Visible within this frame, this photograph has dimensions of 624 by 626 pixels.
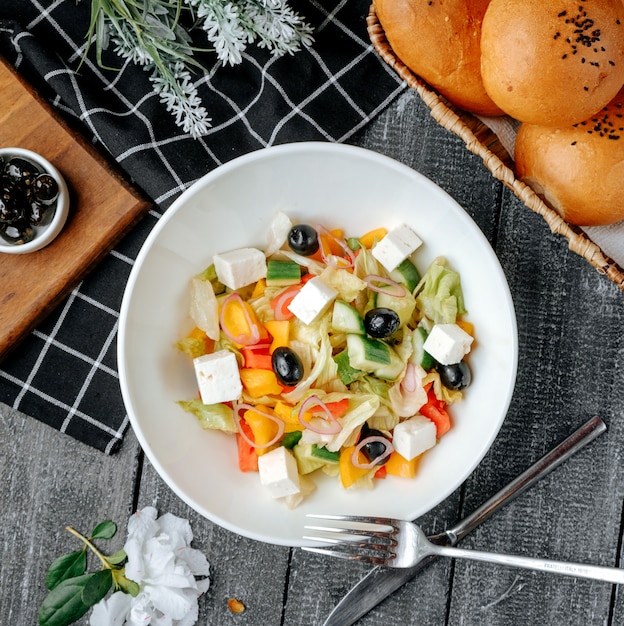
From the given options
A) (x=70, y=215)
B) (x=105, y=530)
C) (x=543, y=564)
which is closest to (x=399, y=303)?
(x=543, y=564)

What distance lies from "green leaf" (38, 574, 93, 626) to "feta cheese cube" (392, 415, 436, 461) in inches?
32.4

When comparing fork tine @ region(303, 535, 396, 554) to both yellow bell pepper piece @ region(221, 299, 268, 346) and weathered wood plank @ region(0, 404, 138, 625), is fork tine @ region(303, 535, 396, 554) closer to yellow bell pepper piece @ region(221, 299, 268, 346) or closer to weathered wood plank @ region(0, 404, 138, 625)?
yellow bell pepper piece @ region(221, 299, 268, 346)

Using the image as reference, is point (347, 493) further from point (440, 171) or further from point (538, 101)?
point (538, 101)

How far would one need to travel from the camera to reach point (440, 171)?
5.30 ft

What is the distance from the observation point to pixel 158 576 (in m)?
1.68

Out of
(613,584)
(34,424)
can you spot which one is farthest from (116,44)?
(613,584)

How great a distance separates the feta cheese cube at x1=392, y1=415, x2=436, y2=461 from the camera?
1412 millimetres

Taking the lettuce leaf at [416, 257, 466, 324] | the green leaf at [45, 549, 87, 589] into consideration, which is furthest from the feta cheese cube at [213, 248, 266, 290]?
the green leaf at [45, 549, 87, 589]

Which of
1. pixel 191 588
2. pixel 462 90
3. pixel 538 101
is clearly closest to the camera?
pixel 538 101

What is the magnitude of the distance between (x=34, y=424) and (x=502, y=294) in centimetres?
110

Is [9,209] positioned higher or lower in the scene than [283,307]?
higher

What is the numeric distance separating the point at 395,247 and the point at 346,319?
0.56 feet

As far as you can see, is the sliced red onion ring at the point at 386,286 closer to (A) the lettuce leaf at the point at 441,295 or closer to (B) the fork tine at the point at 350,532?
(A) the lettuce leaf at the point at 441,295

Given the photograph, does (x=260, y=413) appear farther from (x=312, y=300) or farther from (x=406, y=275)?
(x=406, y=275)
